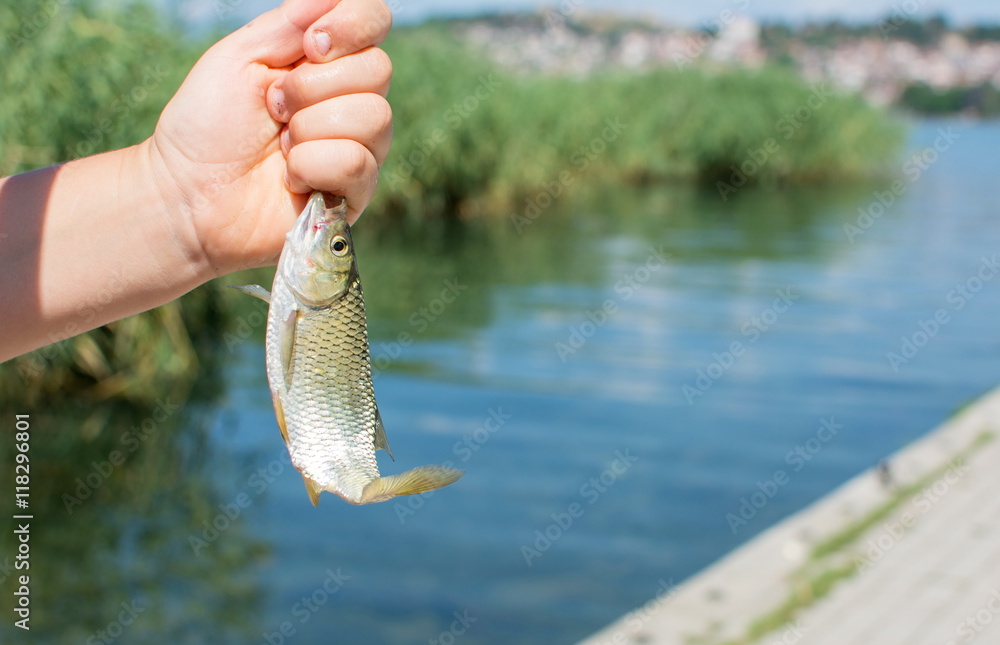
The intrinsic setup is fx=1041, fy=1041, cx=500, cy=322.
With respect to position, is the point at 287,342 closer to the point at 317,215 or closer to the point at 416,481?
the point at 317,215

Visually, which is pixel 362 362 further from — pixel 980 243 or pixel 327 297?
pixel 980 243

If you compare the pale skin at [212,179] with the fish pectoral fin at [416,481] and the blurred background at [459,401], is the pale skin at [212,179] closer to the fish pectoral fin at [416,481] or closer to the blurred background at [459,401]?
the fish pectoral fin at [416,481]

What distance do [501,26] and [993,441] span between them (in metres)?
35.9

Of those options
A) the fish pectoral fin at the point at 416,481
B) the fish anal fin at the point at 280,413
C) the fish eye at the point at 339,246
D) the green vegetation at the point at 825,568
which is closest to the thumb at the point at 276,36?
the fish eye at the point at 339,246

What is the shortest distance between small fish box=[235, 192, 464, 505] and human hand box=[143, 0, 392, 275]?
137mm

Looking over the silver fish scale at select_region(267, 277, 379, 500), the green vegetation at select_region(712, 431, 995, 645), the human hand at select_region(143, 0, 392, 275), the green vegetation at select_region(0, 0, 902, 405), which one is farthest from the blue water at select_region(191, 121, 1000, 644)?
the silver fish scale at select_region(267, 277, 379, 500)

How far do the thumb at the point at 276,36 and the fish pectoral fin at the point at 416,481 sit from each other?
730 millimetres

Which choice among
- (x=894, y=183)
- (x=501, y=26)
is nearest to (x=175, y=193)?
(x=894, y=183)

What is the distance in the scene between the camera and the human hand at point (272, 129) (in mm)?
1535

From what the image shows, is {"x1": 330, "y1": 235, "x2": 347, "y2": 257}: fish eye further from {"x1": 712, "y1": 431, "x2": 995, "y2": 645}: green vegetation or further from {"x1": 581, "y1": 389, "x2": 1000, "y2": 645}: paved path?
{"x1": 712, "y1": 431, "x2": 995, "y2": 645}: green vegetation

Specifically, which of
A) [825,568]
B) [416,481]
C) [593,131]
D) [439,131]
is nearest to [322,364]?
[416,481]

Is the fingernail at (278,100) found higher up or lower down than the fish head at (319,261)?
higher up

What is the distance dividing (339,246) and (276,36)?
0.40m

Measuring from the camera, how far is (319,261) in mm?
1450
